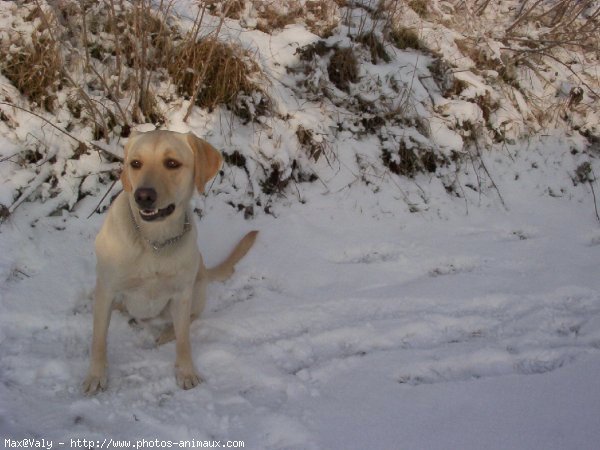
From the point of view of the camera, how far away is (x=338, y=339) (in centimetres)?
290

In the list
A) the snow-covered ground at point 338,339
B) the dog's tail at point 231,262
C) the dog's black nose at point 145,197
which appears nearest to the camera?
the dog's black nose at point 145,197

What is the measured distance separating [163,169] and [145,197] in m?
0.21

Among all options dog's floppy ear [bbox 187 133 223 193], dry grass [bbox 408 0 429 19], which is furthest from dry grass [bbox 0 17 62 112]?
dry grass [bbox 408 0 429 19]

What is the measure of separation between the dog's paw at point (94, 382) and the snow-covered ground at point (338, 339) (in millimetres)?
35

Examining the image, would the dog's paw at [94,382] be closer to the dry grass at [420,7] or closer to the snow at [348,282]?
the snow at [348,282]

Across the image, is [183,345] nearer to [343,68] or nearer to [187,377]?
[187,377]

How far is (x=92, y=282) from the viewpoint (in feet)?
10.2

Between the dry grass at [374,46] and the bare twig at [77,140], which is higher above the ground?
the dry grass at [374,46]

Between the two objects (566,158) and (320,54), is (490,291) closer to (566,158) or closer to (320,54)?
(566,158)

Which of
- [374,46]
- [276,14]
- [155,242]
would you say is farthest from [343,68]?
[155,242]

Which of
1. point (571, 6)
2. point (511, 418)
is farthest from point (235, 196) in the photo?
point (571, 6)

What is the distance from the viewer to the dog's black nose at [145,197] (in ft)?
7.09

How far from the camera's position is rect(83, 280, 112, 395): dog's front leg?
7.94 ft

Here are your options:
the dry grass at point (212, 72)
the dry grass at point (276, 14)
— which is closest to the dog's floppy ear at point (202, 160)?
the dry grass at point (212, 72)
